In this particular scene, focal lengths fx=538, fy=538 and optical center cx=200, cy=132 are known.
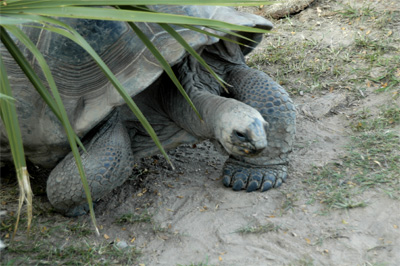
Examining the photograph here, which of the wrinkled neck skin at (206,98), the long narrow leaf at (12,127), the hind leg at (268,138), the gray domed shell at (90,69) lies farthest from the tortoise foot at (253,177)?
the long narrow leaf at (12,127)

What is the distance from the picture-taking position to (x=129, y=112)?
133 inches

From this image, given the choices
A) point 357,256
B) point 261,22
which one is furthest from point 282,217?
point 261,22

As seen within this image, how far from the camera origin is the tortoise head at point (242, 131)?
8.78 feet

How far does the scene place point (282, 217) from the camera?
3039 mm

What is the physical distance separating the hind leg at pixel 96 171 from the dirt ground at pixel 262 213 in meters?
0.16

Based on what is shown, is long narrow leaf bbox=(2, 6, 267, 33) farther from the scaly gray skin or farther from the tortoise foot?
the tortoise foot

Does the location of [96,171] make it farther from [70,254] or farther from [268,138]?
[268,138]

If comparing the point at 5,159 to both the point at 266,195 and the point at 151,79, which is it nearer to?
the point at 151,79

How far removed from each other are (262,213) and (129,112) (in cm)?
104

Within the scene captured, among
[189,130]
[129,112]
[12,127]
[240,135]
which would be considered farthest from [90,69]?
[12,127]

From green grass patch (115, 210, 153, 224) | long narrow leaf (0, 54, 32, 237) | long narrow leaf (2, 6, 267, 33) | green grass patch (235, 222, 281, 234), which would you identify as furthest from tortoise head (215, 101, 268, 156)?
long narrow leaf (0, 54, 32, 237)

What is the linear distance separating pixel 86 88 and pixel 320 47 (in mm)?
2618

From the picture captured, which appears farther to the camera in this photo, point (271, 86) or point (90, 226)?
point (271, 86)

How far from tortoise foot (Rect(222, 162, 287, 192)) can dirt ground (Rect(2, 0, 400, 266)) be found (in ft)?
0.16
